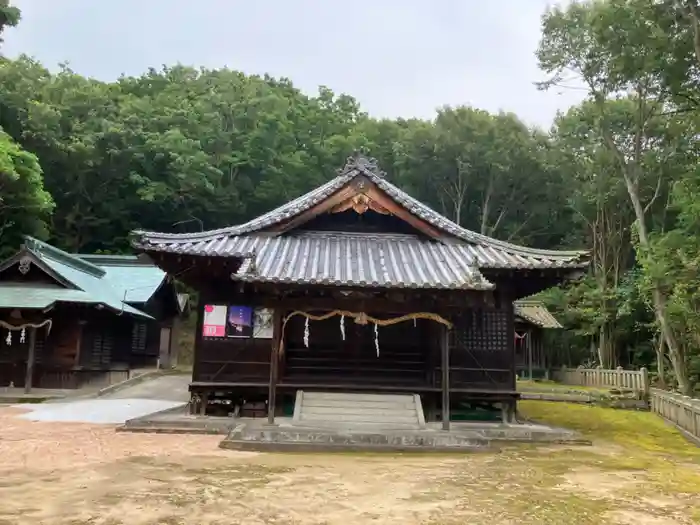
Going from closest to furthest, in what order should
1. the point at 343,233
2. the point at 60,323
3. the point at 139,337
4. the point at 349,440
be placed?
the point at 349,440
the point at 343,233
the point at 60,323
the point at 139,337

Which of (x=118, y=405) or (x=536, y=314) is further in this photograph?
(x=536, y=314)

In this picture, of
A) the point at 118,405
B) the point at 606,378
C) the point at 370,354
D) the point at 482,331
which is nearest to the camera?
the point at 482,331

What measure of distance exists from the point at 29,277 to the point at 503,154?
104 feet

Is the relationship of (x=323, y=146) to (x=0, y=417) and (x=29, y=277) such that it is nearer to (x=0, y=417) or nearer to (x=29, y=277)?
(x=29, y=277)

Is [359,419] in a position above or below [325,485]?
above

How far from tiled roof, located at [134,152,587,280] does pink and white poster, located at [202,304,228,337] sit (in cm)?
157

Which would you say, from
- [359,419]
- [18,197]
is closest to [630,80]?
[359,419]

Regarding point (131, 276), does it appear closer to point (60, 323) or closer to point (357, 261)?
point (60, 323)

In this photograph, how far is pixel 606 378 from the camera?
25844 mm

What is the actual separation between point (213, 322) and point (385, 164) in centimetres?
3528

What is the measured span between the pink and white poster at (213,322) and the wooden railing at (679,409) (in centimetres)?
1122

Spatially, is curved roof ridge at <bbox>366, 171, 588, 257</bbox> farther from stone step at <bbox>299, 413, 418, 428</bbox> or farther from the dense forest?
the dense forest

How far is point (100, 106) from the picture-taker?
40438mm

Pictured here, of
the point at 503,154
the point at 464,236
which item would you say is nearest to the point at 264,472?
the point at 464,236
